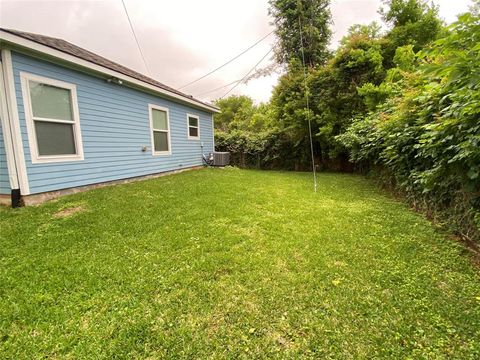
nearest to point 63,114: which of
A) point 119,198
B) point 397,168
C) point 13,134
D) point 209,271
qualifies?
point 13,134

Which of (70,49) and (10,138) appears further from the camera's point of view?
(70,49)

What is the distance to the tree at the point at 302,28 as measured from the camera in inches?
464

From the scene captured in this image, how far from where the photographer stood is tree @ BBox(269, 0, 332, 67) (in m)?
11.8

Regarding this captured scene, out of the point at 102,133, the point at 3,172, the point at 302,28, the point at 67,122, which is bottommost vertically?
the point at 3,172

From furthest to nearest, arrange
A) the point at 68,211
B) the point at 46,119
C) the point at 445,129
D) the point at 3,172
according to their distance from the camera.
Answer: the point at 46,119 → the point at 3,172 → the point at 68,211 → the point at 445,129

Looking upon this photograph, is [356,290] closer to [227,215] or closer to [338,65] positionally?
[227,215]

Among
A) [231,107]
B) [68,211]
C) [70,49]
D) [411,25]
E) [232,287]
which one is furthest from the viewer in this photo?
[231,107]

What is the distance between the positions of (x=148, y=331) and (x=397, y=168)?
4858 mm

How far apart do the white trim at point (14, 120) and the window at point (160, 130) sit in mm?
3405

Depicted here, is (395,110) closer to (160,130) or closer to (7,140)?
(160,130)

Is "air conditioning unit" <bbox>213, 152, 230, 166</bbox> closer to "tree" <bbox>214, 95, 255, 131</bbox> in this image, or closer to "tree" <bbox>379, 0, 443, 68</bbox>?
"tree" <bbox>379, 0, 443, 68</bbox>

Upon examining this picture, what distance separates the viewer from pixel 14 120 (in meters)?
3.75

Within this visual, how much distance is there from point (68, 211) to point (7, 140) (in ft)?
5.10

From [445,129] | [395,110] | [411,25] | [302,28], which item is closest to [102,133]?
[445,129]
